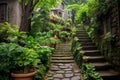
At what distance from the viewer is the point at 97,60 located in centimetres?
701

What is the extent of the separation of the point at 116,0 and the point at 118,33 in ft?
3.82

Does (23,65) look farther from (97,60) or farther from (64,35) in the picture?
(64,35)

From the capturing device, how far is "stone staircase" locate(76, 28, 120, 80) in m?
5.56

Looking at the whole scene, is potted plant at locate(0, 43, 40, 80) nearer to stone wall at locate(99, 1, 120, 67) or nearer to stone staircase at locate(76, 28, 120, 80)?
stone staircase at locate(76, 28, 120, 80)

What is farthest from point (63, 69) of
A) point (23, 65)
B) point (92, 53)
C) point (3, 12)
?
point (3, 12)

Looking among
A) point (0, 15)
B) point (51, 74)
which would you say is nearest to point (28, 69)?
point (51, 74)

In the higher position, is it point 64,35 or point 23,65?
point 64,35

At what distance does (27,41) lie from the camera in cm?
739

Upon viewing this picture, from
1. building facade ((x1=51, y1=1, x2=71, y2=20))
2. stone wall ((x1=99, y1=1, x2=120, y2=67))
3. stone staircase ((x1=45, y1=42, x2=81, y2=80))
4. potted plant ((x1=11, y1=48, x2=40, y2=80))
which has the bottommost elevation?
stone staircase ((x1=45, y1=42, x2=81, y2=80))

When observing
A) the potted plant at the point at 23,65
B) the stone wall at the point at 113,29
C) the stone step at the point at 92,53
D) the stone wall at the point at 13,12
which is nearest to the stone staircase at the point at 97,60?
the stone step at the point at 92,53

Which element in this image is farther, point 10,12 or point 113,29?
point 10,12

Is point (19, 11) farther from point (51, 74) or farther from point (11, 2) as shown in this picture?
point (51, 74)

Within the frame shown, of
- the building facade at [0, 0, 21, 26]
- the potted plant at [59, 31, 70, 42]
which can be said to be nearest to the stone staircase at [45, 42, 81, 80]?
the building facade at [0, 0, 21, 26]

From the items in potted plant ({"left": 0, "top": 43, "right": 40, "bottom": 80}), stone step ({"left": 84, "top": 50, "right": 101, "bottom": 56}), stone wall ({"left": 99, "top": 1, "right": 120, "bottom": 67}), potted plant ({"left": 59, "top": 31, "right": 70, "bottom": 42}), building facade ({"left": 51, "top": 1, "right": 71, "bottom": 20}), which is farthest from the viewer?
building facade ({"left": 51, "top": 1, "right": 71, "bottom": 20})
